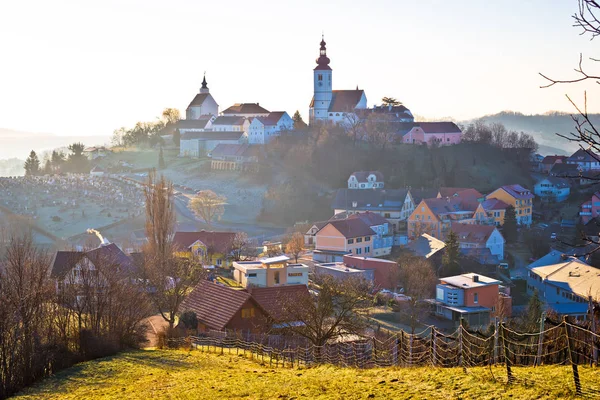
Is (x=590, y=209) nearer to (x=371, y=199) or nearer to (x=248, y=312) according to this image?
(x=371, y=199)

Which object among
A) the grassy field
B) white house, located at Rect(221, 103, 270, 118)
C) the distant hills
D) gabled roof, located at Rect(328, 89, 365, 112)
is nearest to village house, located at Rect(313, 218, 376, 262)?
the grassy field

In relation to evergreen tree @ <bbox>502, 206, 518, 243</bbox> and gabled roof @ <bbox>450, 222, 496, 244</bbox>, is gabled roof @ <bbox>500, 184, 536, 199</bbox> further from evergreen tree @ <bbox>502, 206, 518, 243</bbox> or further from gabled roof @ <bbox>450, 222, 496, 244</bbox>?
gabled roof @ <bbox>450, 222, 496, 244</bbox>

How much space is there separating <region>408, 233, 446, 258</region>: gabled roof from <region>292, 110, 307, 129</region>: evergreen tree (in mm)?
30758

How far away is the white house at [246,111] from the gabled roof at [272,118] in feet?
15.7

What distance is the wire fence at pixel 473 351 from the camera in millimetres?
7609

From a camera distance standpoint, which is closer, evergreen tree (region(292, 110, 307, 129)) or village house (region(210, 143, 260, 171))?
village house (region(210, 143, 260, 171))

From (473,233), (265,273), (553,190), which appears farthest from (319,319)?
(553,190)

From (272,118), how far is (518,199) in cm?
2838

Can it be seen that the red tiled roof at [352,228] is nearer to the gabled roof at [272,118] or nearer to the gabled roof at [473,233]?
the gabled roof at [473,233]

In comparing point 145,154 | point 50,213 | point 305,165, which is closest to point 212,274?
point 50,213

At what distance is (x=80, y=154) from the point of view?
7631 centimetres

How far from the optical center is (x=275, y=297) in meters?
21.5

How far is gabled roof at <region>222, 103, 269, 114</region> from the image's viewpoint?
3009 inches

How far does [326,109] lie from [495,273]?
36.5 meters
